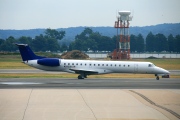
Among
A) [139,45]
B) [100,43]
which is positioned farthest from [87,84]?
[100,43]

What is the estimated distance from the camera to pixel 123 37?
99.6m

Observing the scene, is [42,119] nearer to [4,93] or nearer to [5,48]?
[4,93]

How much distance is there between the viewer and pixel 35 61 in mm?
49094

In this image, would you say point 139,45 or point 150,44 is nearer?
point 150,44

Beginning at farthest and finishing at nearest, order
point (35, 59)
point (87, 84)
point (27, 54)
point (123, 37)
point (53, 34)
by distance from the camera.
A: point (53, 34)
point (123, 37)
point (27, 54)
point (35, 59)
point (87, 84)

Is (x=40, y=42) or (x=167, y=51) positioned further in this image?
(x=40, y=42)

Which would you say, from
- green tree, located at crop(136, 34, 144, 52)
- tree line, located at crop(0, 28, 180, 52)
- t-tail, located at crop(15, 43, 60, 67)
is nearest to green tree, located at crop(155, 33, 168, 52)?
tree line, located at crop(0, 28, 180, 52)

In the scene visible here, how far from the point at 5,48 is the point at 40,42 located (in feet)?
41.7

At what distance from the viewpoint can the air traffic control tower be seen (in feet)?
318

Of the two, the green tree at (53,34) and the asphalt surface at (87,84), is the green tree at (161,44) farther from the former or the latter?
the asphalt surface at (87,84)

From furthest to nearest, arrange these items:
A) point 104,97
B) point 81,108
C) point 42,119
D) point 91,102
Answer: point 104,97 < point 91,102 < point 81,108 < point 42,119

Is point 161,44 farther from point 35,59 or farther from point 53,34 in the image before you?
point 35,59

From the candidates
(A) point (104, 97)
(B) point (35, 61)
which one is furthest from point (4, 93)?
(B) point (35, 61)

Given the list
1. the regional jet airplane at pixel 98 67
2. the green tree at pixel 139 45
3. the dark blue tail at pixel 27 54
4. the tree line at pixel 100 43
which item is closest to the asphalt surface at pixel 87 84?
the regional jet airplane at pixel 98 67
